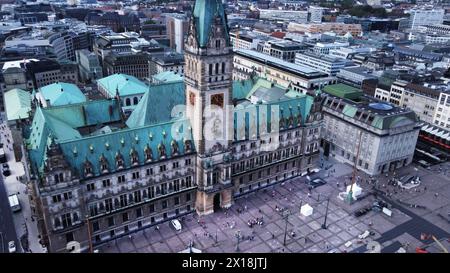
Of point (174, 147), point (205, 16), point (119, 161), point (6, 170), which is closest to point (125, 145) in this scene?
point (119, 161)

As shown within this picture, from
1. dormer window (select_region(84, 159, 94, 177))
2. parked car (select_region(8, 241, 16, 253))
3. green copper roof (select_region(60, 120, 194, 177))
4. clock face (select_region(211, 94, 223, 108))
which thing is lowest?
parked car (select_region(8, 241, 16, 253))

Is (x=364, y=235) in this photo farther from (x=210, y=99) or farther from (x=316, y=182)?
(x=210, y=99)

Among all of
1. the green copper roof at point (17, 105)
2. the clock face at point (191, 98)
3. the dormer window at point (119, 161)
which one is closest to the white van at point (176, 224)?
the dormer window at point (119, 161)

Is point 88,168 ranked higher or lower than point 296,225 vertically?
higher

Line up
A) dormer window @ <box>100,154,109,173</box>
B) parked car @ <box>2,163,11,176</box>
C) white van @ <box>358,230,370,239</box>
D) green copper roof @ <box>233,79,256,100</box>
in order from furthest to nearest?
green copper roof @ <box>233,79,256,100</box> → parked car @ <box>2,163,11,176</box> → white van @ <box>358,230,370,239</box> → dormer window @ <box>100,154,109,173</box>

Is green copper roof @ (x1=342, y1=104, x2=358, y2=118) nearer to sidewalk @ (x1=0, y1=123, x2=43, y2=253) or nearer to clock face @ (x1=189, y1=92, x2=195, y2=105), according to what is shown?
clock face @ (x1=189, y1=92, x2=195, y2=105)

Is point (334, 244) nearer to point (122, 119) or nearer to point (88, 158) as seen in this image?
point (88, 158)

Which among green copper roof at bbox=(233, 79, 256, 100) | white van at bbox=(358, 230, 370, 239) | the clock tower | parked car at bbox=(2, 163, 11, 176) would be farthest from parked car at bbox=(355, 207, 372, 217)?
parked car at bbox=(2, 163, 11, 176)
